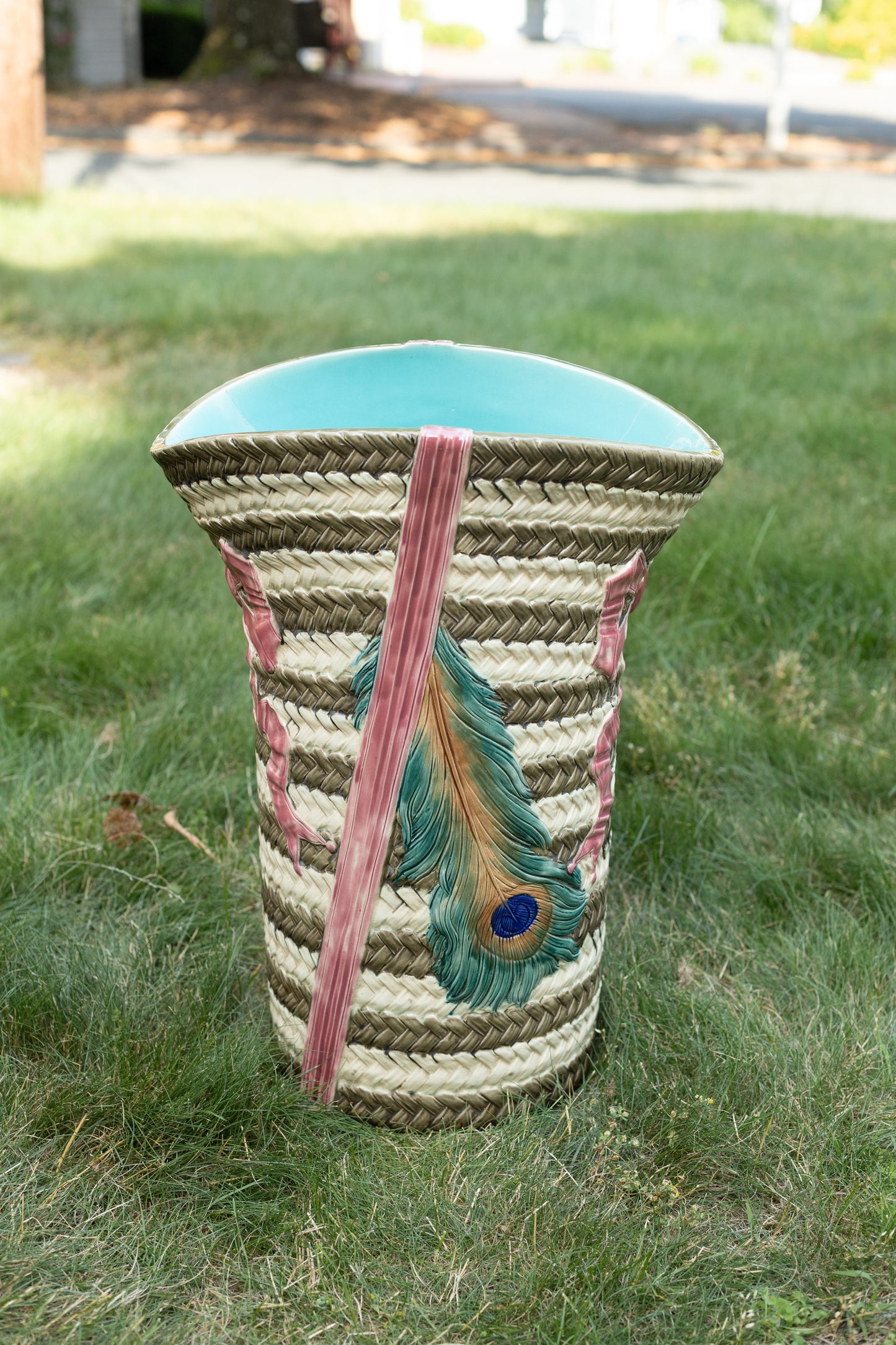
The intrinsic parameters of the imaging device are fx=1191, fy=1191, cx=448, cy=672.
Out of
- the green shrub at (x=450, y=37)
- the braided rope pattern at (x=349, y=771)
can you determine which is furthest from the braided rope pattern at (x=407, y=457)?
the green shrub at (x=450, y=37)

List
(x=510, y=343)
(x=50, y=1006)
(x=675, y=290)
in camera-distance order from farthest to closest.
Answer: (x=675, y=290), (x=510, y=343), (x=50, y=1006)

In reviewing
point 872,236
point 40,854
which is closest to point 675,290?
point 872,236

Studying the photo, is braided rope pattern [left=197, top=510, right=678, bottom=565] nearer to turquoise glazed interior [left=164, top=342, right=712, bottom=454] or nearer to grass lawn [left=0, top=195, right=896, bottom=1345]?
turquoise glazed interior [left=164, top=342, right=712, bottom=454]

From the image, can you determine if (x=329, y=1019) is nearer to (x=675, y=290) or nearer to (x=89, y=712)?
(x=89, y=712)

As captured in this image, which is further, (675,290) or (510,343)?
(675,290)

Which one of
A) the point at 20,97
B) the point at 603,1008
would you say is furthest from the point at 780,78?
the point at 603,1008

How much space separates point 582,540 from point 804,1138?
26.8 inches

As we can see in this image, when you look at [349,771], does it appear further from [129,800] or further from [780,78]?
[780,78]

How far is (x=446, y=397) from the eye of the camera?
139 centimetres

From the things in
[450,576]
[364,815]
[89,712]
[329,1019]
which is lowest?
[89,712]

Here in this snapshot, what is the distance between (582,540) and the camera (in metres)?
1.16

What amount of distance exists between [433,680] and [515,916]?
275 millimetres

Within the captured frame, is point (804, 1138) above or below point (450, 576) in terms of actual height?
below

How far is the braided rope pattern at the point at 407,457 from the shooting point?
108 centimetres
